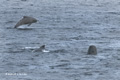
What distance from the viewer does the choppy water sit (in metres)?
19.5

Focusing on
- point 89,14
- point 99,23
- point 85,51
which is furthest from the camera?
point 89,14

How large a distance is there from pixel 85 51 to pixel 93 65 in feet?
8.78

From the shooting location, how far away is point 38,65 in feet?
67.1

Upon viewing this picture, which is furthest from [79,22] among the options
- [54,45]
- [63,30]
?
[54,45]

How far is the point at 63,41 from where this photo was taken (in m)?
25.7

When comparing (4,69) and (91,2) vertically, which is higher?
(4,69)

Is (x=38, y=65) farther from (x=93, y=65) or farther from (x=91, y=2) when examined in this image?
(x=91, y=2)

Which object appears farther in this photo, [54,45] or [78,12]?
[78,12]

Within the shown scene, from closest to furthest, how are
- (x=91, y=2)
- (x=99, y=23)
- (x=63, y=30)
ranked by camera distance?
(x=63, y=30), (x=99, y=23), (x=91, y=2)

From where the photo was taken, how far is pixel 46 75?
18.9m

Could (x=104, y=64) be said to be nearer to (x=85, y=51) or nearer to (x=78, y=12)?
(x=85, y=51)

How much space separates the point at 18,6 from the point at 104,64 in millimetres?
21501

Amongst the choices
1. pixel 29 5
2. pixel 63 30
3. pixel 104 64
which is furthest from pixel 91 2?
pixel 104 64

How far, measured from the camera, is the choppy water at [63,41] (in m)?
19.5
